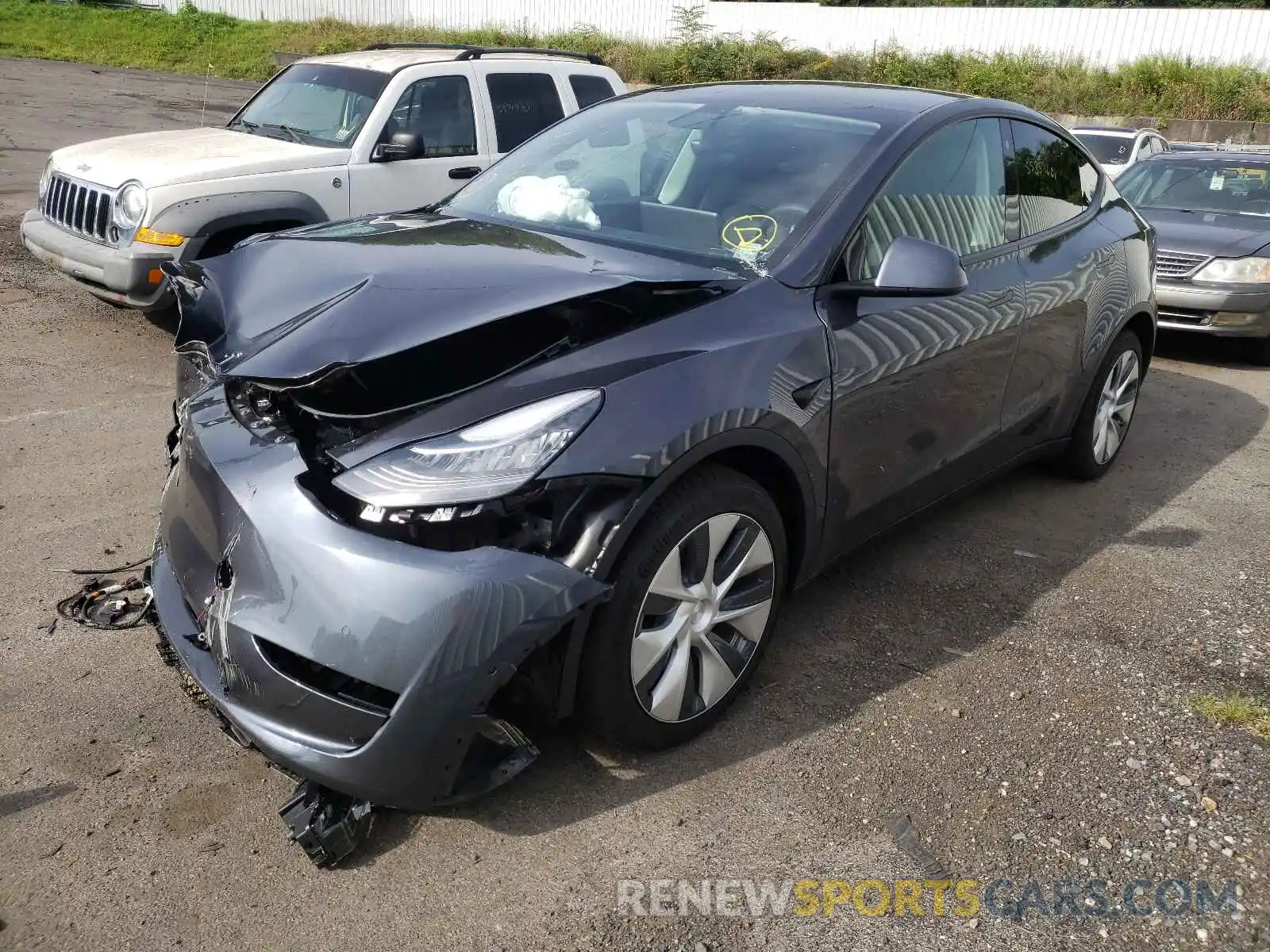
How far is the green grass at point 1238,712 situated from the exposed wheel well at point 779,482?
1.38 m

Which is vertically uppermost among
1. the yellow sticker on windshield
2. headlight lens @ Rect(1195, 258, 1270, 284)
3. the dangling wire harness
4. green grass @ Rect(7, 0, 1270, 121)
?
green grass @ Rect(7, 0, 1270, 121)

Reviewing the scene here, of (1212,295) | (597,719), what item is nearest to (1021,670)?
(597,719)

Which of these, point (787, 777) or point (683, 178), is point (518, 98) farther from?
point (787, 777)

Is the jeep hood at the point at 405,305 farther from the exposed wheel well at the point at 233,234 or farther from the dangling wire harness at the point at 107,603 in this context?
the exposed wheel well at the point at 233,234

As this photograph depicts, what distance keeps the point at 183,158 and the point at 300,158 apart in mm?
686

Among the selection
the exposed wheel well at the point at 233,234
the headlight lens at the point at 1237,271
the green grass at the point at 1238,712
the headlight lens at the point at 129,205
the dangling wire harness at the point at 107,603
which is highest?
the headlight lens at the point at 129,205

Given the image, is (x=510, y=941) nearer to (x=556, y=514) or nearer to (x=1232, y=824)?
(x=556, y=514)

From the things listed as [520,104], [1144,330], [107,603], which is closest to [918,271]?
[1144,330]

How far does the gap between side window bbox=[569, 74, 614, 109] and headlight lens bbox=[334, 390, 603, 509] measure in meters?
6.17

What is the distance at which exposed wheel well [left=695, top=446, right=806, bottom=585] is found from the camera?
2.97 metres

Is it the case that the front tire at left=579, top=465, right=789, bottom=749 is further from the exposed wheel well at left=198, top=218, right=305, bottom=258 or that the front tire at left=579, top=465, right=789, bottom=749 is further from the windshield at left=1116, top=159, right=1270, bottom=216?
the windshield at left=1116, top=159, right=1270, bottom=216

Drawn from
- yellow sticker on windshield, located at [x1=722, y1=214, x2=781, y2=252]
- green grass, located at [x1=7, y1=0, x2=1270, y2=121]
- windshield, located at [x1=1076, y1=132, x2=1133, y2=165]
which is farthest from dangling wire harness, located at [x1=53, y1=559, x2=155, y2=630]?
green grass, located at [x1=7, y1=0, x2=1270, y2=121]

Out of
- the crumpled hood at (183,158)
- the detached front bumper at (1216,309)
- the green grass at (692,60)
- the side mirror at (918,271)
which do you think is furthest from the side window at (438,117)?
the green grass at (692,60)

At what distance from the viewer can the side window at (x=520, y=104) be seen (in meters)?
7.62
